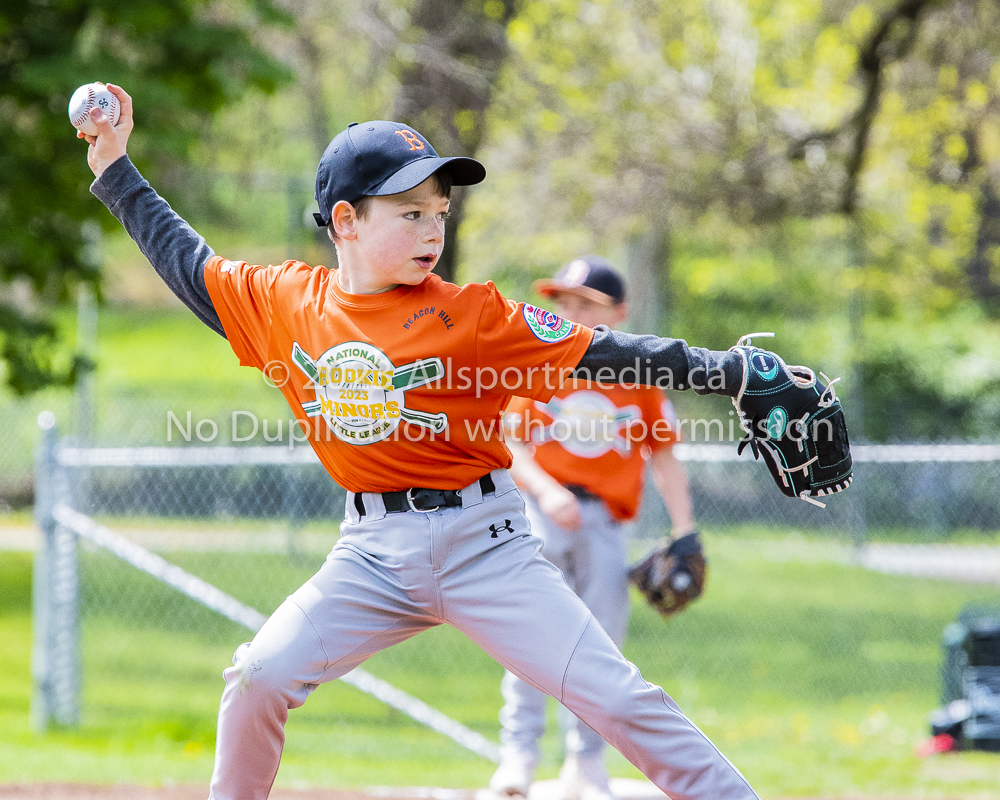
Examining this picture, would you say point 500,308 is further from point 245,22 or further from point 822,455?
point 245,22

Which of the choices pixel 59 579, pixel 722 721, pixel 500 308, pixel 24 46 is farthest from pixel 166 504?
pixel 500 308

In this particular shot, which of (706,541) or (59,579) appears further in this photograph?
(706,541)

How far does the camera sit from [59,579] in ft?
18.3

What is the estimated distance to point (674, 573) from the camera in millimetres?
4250

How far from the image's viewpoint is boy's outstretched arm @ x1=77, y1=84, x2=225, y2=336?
2.81 meters

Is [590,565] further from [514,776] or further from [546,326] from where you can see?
[546,326]

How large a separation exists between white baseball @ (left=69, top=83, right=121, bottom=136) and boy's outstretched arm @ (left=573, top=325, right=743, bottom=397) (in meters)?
1.40

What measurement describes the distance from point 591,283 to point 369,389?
1862mm

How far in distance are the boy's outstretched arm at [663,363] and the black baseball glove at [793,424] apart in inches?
1.7

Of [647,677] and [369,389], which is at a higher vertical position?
[369,389]

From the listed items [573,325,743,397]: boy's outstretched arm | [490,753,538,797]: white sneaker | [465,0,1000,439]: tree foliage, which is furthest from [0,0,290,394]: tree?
[573,325,743,397]: boy's outstretched arm

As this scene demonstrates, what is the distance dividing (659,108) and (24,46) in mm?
5819

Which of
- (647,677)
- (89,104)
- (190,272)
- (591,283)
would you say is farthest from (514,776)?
(647,677)

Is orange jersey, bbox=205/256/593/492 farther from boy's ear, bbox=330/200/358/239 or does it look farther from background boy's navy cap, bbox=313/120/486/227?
background boy's navy cap, bbox=313/120/486/227
